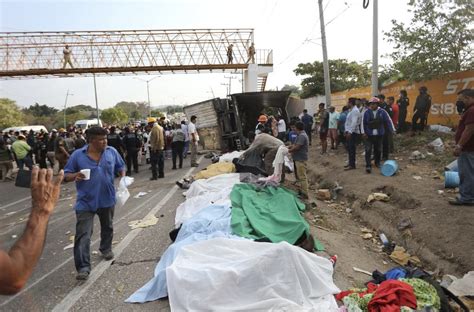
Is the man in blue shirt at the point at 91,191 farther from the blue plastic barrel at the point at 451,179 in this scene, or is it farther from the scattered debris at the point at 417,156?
the scattered debris at the point at 417,156

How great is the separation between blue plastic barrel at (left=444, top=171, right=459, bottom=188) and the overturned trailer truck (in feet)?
27.3

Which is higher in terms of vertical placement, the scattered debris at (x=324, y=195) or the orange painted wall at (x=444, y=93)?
the orange painted wall at (x=444, y=93)

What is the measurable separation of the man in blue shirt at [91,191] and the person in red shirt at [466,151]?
5418mm

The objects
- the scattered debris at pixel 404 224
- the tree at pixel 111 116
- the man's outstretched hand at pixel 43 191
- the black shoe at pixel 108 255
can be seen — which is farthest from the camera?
the tree at pixel 111 116

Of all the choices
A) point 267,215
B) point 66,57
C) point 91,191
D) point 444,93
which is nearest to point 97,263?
point 91,191

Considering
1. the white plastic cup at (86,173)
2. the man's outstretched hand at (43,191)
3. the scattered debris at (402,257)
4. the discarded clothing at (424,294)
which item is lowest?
the scattered debris at (402,257)

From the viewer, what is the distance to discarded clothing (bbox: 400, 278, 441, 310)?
322 centimetres

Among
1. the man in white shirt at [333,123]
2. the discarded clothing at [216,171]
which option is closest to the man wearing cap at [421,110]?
the man in white shirt at [333,123]

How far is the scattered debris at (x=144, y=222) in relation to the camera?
6.26 m

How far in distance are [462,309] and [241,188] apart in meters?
4.14

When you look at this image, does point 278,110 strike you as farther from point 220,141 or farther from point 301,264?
point 301,264

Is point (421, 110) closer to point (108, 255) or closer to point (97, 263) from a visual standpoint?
point (108, 255)

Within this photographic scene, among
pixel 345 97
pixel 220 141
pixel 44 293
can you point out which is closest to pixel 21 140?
pixel 220 141

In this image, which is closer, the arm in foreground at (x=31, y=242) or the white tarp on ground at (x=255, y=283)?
the arm in foreground at (x=31, y=242)
